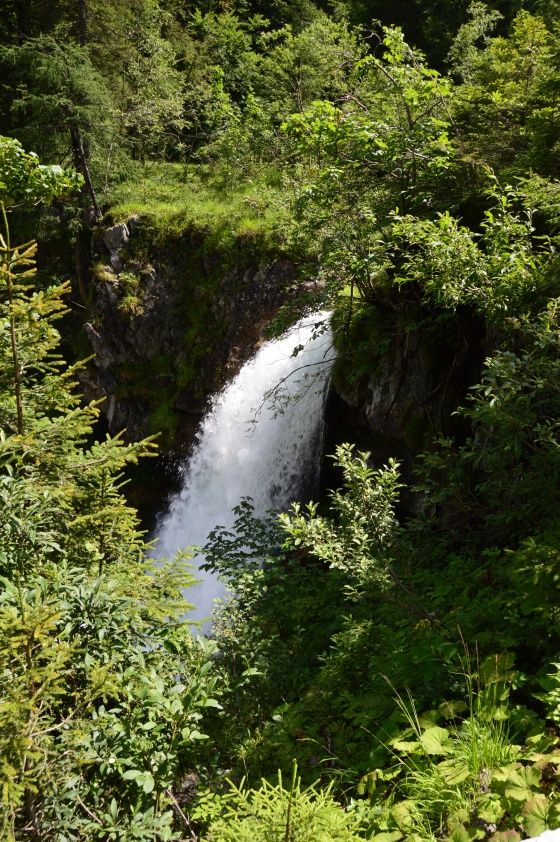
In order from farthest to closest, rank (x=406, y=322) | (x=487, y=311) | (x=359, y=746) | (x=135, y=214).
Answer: (x=135, y=214) → (x=406, y=322) → (x=487, y=311) → (x=359, y=746)

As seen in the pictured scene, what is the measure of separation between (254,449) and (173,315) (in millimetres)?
5385

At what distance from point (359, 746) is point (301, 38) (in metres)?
20.2

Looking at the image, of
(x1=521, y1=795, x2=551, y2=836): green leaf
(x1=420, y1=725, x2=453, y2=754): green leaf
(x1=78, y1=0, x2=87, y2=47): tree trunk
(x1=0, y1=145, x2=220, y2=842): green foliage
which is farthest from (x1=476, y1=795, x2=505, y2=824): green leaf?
(x1=78, y1=0, x2=87, y2=47): tree trunk

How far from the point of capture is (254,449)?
396 inches

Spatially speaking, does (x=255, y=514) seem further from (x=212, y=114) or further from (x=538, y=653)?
(x=212, y=114)

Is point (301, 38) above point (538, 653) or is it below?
above

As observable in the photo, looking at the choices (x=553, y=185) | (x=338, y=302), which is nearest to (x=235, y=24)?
(x=338, y=302)

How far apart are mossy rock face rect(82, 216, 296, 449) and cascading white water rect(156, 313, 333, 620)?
1.30 metres

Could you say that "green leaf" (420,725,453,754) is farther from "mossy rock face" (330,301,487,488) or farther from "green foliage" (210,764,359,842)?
"mossy rock face" (330,301,487,488)

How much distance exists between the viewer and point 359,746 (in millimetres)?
3027

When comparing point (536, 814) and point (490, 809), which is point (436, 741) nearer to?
point (490, 809)

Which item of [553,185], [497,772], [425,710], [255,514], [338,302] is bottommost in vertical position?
[255,514]

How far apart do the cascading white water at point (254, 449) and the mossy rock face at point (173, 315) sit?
1298 millimetres

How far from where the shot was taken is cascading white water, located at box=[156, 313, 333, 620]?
357 inches
